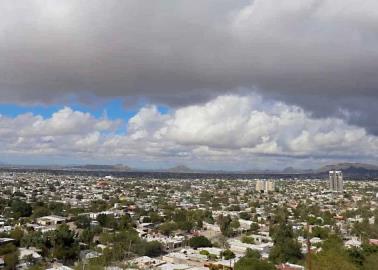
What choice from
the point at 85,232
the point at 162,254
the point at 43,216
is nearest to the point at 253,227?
the point at 162,254

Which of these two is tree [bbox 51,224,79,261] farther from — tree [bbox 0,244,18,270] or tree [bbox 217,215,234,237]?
tree [bbox 217,215,234,237]

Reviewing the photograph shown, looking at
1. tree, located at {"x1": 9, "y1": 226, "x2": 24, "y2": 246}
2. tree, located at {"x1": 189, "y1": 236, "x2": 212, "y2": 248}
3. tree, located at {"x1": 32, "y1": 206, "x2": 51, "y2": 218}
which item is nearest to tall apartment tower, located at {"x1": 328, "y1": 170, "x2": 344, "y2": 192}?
tree, located at {"x1": 32, "y1": 206, "x2": 51, "y2": 218}

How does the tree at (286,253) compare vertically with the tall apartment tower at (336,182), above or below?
below

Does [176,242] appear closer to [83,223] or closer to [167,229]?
[167,229]

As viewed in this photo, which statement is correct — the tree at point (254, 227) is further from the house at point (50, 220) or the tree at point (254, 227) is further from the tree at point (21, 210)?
the tree at point (21, 210)

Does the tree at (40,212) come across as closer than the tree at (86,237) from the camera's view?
No

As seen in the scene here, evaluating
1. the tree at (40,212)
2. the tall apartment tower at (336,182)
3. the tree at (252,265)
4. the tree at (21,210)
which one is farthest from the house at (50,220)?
the tall apartment tower at (336,182)

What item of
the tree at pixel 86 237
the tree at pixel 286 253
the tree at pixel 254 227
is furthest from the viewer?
the tree at pixel 254 227

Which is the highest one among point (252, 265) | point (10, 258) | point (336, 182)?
point (336, 182)

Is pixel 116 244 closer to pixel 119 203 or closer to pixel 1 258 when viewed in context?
pixel 1 258

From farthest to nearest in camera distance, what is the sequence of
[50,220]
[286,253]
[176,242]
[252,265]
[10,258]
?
[50,220]
[176,242]
[286,253]
[10,258]
[252,265]

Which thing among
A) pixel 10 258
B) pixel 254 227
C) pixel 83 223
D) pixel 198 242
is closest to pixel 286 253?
pixel 198 242
